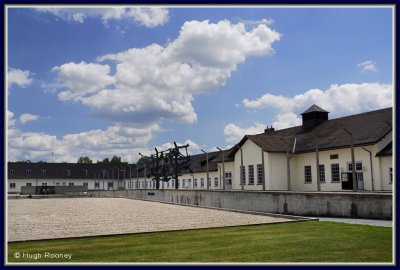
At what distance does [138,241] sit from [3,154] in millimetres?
5208

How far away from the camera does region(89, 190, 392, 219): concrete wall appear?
1658cm

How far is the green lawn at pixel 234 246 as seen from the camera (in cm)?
865

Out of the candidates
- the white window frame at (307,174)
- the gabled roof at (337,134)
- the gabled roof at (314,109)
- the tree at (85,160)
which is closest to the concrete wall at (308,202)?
the gabled roof at (337,134)

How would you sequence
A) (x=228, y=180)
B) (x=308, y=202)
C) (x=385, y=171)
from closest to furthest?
1. (x=308, y=202)
2. (x=385, y=171)
3. (x=228, y=180)

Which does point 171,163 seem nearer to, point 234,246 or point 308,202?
point 308,202

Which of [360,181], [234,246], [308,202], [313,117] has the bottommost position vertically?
[234,246]

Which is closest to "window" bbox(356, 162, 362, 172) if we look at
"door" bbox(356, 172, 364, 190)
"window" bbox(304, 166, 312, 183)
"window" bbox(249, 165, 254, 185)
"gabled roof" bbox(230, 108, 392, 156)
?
"door" bbox(356, 172, 364, 190)

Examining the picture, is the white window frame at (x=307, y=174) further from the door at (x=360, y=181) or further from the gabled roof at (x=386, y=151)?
the gabled roof at (x=386, y=151)

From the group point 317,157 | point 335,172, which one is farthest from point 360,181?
point 317,157

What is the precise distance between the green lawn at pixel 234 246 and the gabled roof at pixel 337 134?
66.2ft

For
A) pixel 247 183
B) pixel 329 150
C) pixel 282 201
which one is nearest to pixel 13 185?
pixel 247 183

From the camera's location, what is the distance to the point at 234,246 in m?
10.1

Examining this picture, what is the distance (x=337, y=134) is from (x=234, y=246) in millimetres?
27743
